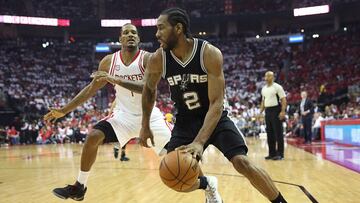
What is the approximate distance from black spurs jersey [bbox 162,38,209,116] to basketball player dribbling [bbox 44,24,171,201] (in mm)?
922

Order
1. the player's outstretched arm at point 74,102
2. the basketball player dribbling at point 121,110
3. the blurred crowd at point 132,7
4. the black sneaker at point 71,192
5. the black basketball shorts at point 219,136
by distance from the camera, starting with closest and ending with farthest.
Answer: the black basketball shorts at point 219,136 → the black sneaker at point 71,192 → the basketball player dribbling at point 121,110 → the player's outstretched arm at point 74,102 → the blurred crowd at point 132,7

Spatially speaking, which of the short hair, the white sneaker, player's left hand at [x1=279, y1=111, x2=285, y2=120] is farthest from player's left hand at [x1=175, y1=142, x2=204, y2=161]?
player's left hand at [x1=279, y1=111, x2=285, y2=120]

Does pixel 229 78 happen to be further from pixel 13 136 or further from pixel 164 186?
pixel 164 186

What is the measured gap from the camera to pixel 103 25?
34.3m

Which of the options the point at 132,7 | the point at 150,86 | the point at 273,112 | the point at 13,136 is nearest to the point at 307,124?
the point at 273,112

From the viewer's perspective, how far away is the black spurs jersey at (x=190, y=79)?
3.57 metres

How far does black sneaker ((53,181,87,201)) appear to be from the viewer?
14.4 ft

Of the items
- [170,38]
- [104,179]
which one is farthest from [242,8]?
[170,38]

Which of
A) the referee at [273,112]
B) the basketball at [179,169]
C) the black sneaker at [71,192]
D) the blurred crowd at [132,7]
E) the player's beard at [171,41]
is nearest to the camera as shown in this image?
the basketball at [179,169]

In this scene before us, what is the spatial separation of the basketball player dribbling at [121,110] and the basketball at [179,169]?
1530 millimetres

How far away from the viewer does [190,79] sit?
362 centimetres

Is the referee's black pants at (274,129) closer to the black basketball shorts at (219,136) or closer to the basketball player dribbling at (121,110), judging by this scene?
the basketball player dribbling at (121,110)

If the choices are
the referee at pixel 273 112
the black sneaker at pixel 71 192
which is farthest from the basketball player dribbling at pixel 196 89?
the referee at pixel 273 112

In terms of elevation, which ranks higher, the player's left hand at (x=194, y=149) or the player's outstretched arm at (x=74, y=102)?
the player's outstretched arm at (x=74, y=102)
